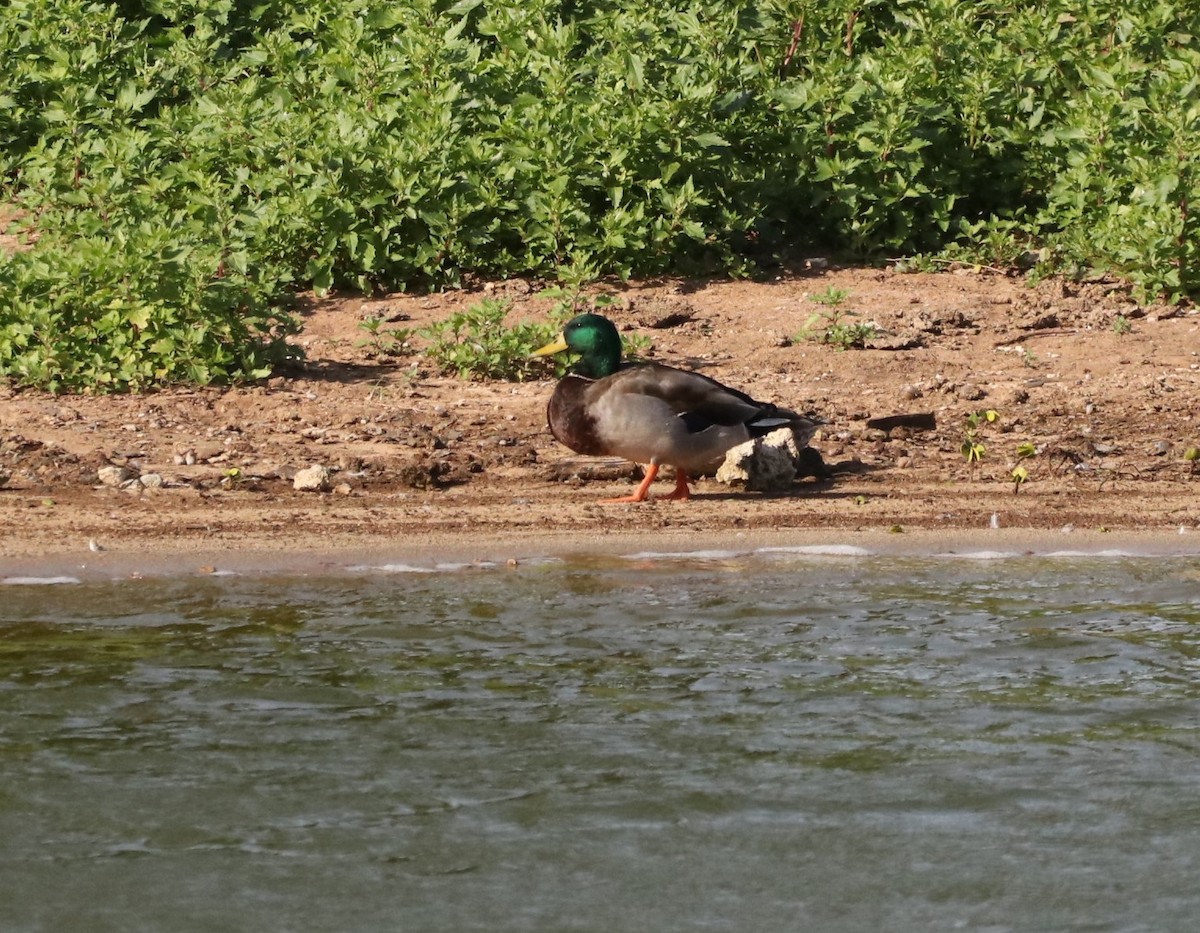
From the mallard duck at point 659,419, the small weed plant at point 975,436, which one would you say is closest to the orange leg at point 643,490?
the mallard duck at point 659,419

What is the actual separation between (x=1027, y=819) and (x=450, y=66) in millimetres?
7091

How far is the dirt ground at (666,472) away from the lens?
25.9 ft

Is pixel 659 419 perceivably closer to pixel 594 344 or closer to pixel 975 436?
pixel 594 344

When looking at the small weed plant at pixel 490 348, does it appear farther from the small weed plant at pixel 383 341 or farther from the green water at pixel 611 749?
the green water at pixel 611 749

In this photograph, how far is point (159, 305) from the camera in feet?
30.2

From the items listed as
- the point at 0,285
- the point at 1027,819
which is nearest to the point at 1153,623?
the point at 1027,819

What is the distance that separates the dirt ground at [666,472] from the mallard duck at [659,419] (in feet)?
0.75

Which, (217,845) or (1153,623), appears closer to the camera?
(217,845)

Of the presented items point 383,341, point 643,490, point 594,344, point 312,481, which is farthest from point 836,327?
point 312,481

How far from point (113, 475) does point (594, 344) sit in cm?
212

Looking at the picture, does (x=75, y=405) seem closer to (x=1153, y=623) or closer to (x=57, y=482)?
(x=57, y=482)

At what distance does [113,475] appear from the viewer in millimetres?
8125

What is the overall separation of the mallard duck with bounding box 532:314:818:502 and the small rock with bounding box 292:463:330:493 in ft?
3.20

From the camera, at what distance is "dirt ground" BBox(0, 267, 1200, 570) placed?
7895mm
